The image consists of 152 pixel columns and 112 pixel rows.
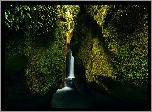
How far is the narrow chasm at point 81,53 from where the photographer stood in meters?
5.98

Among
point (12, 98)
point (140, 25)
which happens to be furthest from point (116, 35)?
point (12, 98)

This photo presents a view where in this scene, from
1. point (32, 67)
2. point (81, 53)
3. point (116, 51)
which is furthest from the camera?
point (81, 53)

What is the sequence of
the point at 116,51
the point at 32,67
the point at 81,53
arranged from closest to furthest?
1. the point at 116,51
2. the point at 32,67
3. the point at 81,53

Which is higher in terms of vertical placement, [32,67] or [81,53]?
[81,53]

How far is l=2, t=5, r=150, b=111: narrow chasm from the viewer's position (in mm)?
5984

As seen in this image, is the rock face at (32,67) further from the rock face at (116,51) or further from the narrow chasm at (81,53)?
the rock face at (116,51)

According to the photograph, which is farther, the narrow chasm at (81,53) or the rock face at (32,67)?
the rock face at (32,67)

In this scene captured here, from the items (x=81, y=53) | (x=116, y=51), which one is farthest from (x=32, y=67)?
(x=116, y=51)

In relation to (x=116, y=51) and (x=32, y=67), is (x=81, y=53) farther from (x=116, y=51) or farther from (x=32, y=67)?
(x=116, y=51)

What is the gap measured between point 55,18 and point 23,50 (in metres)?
1.77

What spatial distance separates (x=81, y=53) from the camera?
9.20m

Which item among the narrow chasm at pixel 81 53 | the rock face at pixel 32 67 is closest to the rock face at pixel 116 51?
the narrow chasm at pixel 81 53

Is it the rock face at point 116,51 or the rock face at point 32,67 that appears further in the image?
the rock face at point 32,67

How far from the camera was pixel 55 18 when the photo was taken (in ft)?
24.9
